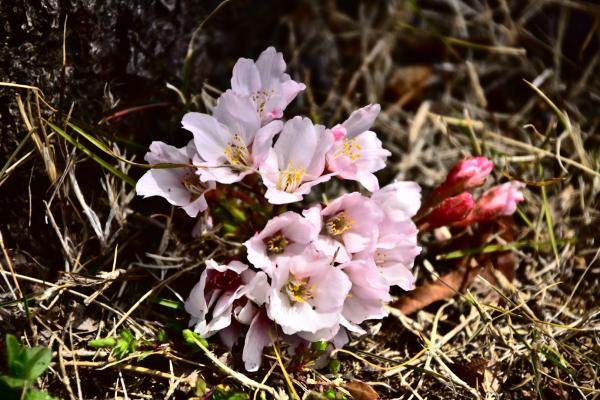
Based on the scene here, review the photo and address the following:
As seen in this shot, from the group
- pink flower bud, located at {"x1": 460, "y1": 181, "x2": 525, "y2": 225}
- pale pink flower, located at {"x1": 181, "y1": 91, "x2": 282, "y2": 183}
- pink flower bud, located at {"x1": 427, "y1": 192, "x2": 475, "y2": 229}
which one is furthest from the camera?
pink flower bud, located at {"x1": 460, "y1": 181, "x2": 525, "y2": 225}

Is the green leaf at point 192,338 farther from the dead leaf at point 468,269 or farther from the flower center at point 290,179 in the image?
the dead leaf at point 468,269

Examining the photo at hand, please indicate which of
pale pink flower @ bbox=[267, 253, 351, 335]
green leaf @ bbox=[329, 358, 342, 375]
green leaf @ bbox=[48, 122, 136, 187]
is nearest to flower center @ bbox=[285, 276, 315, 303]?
pale pink flower @ bbox=[267, 253, 351, 335]

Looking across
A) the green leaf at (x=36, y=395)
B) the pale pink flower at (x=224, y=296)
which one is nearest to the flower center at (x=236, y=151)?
the pale pink flower at (x=224, y=296)

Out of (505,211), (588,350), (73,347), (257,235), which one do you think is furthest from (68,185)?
(588,350)

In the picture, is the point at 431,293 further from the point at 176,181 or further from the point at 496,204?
the point at 176,181

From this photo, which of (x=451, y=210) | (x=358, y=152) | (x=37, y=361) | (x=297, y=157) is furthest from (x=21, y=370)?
(x=451, y=210)

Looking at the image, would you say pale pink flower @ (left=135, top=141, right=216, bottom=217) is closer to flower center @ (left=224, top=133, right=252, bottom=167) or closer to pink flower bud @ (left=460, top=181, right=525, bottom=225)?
flower center @ (left=224, top=133, right=252, bottom=167)
